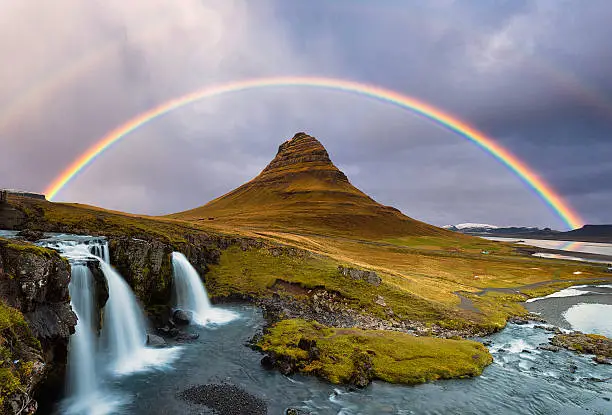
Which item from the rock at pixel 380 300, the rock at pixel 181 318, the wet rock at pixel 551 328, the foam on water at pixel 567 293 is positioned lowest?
the wet rock at pixel 551 328

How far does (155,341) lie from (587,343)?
165 feet

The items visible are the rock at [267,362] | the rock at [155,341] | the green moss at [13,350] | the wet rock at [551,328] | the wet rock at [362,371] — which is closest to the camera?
the green moss at [13,350]

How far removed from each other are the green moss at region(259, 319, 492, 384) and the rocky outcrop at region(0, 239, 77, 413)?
17.5 metres

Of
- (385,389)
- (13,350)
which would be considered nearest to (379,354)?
(385,389)

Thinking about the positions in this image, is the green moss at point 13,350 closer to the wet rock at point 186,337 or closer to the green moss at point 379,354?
the wet rock at point 186,337

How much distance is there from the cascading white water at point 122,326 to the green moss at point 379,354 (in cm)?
1251

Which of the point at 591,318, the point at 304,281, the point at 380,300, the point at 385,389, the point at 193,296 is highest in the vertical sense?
the point at 304,281

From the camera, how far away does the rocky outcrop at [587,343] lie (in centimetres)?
3928

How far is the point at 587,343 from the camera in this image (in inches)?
1668

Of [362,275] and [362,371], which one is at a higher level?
[362,275]

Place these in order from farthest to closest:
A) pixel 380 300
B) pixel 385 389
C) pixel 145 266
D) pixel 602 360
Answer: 1. pixel 380 300
2. pixel 145 266
3. pixel 602 360
4. pixel 385 389

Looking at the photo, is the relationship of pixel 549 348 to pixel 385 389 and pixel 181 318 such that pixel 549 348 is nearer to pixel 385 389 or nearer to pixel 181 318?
pixel 385 389

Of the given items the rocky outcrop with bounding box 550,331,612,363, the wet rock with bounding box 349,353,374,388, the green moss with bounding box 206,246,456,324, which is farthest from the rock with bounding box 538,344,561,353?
the wet rock with bounding box 349,353,374,388

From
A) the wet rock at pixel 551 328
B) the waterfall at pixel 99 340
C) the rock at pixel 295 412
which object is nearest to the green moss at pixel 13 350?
the waterfall at pixel 99 340
